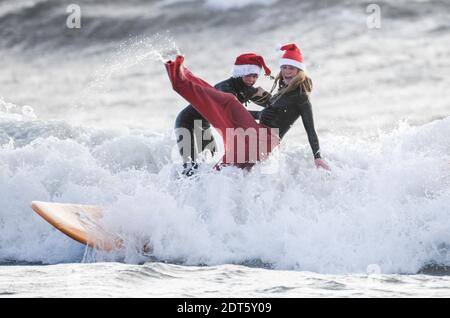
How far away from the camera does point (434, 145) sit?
8492 mm

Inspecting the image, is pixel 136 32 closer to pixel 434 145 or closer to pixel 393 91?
pixel 393 91

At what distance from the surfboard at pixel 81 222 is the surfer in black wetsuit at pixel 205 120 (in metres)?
0.90

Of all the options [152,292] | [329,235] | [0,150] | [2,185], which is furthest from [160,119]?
[152,292]

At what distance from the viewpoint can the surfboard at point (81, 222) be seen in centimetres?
676

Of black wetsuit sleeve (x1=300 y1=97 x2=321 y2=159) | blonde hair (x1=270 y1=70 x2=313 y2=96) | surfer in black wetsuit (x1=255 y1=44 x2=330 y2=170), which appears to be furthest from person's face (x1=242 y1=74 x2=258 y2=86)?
black wetsuit sleeve (x1=300 y1=97 x2=321 y2=159)

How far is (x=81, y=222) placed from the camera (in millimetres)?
7066

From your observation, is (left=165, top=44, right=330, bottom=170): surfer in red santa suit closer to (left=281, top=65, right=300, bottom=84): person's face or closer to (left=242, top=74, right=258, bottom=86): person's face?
(left=281, top=65, right=300, bottom=84): person's face

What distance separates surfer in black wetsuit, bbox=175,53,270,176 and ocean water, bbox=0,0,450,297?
7.3 inches

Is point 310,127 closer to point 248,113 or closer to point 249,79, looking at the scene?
point 248,113

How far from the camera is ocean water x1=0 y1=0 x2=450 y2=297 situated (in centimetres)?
589

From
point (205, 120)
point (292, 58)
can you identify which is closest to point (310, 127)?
point (292, 58)

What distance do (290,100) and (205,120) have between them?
0.93 meters

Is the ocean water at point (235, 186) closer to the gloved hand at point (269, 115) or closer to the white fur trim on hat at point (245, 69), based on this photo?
the gloved hand at point (269, 115)

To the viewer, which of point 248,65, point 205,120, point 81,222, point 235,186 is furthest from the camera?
point 205,120
